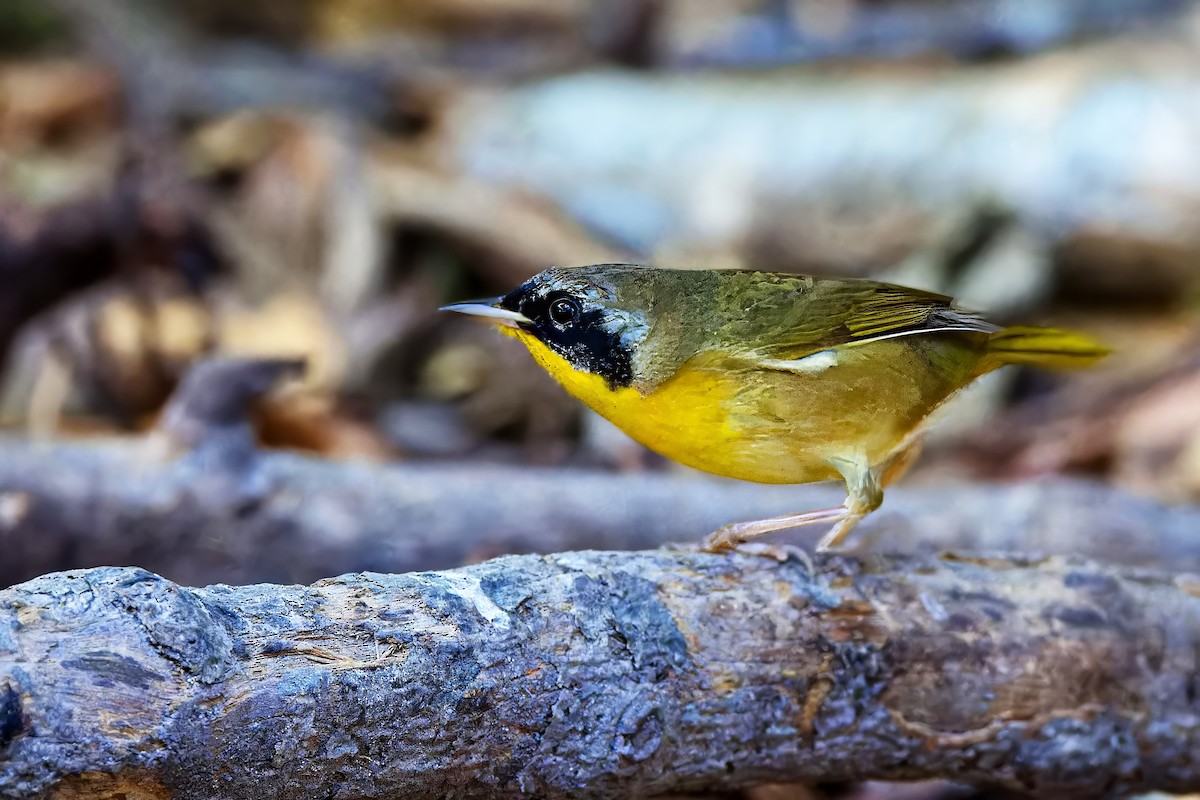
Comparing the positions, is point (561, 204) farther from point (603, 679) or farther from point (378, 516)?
point (603, 679)

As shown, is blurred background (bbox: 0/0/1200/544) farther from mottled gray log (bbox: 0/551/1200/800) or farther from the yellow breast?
mottled gray log (bbox: 0/551/1200/800)

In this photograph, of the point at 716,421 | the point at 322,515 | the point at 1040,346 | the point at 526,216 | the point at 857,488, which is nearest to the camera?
the point at 716,421

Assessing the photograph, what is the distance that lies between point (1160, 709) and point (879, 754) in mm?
796

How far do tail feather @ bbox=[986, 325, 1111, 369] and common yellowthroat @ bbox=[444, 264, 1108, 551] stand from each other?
160mm

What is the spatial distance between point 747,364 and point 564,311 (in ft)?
1.57

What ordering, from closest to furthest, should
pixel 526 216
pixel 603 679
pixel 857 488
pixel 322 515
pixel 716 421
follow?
pixel 603 679
pixel 716 421
pixel 857 488
pixel 322 515
pixel 526 216

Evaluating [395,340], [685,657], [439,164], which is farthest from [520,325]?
[439,164]

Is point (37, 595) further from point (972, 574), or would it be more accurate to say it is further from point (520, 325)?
point (972, 574)

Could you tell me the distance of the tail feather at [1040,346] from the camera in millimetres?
3270

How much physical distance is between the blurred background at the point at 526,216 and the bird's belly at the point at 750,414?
49.6 inches

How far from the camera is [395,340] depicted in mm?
6555

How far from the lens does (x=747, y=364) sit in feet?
9.48

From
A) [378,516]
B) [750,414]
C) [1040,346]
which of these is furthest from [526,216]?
[750,414]

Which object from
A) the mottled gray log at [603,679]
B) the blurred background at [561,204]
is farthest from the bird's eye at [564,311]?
the blurred background at [561,204]
